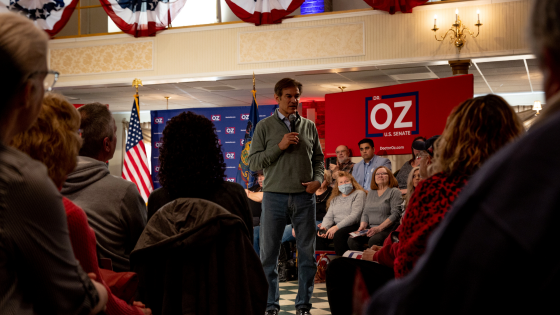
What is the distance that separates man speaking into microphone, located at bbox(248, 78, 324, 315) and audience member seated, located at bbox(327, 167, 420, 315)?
1.20m

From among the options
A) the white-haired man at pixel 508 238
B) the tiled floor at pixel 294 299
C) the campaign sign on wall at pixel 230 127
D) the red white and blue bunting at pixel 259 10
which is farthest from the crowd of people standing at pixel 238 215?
the campaign sign on wall at pixel 230 127

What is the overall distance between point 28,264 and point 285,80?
9.16ft

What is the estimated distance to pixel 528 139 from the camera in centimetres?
43

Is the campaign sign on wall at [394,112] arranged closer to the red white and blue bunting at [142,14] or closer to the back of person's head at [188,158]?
the red white and blue bunting at [142,14]

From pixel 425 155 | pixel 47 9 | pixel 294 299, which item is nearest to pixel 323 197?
pixel 294 299

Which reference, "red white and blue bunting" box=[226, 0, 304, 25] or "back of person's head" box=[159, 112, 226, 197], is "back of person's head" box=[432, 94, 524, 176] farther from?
"red white and blue bunting" box=[226, 0, 304, 25]

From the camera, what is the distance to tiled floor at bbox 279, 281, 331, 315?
383cm

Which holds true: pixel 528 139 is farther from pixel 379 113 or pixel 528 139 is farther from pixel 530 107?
pixel 530 107

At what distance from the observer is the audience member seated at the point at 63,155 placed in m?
1.13

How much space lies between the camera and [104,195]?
1.71 m

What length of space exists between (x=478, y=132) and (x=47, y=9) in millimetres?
7817

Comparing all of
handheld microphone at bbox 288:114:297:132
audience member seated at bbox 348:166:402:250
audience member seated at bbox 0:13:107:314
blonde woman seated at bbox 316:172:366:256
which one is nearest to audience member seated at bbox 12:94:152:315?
audience member seated at bbox 0:13:107:314

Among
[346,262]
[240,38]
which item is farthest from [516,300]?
[240,38]

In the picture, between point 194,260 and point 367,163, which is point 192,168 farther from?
point 367,163
